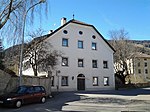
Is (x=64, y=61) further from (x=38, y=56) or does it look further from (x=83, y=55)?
(x=38, y=56)

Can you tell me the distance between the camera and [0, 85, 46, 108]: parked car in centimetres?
1492

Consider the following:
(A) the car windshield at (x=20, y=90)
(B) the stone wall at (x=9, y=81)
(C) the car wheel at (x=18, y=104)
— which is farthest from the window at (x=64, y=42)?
(C) the car wheel at (x=18, y=104)

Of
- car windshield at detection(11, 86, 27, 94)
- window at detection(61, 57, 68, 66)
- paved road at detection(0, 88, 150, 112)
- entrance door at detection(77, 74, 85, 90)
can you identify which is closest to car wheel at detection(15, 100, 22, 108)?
paved road at detection(0, 88, 150, 112)

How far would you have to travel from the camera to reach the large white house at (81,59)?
34.0 m

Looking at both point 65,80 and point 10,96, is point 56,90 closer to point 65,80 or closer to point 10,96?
point 65,80

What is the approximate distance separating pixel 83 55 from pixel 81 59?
0.75 metres

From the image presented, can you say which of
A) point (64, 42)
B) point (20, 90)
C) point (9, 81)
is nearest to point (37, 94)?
point (20, 90)

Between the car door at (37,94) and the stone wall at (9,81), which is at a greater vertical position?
the stone wall at (9,81)

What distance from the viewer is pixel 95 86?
36625mm

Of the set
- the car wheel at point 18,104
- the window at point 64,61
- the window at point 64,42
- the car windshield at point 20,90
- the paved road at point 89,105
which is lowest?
the paved road at point 89,105

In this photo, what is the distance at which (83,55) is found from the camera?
120 feet

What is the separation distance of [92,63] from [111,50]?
5.33 metres

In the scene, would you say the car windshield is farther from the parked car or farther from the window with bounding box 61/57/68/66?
the window with bounding box 61/57/68/66

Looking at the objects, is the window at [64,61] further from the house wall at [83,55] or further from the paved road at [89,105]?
the paved road at [89,105]
